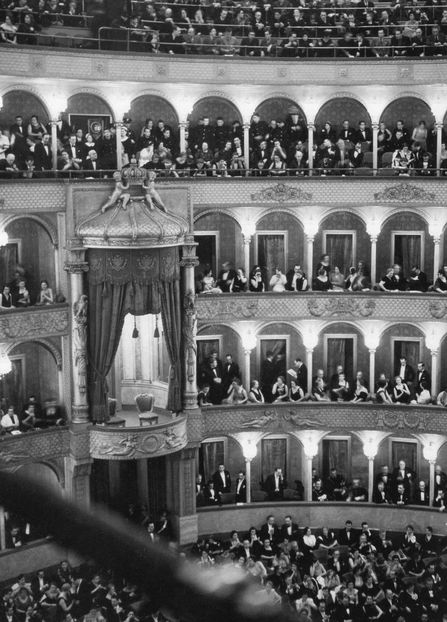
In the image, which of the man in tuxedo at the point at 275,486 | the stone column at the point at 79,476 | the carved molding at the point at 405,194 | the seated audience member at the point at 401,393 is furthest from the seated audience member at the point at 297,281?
the stone column at the point at 79,476

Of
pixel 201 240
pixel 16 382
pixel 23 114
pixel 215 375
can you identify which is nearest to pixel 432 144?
pixel 201 240

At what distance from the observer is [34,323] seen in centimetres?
3212

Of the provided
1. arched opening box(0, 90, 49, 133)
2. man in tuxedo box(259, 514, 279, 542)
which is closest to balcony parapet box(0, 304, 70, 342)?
arched opening box(0, 90, 49, 133)

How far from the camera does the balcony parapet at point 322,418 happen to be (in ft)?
119

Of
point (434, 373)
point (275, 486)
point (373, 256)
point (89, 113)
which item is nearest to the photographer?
point (89, 113)

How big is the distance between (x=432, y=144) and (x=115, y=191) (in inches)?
516

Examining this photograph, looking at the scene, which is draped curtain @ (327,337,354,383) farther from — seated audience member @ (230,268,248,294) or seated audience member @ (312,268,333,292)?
seated audience member @ (230,268,248,294)

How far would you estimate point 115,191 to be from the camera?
106 feet

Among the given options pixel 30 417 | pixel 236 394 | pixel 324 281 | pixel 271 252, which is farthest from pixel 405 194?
pixel 30 417

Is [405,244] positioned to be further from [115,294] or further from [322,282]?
[115,294]

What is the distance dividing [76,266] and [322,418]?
11.3 metres

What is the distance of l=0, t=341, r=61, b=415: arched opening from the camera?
1334 inches

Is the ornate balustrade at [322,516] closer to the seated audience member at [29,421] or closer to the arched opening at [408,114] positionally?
the seated audience member at [29,421]

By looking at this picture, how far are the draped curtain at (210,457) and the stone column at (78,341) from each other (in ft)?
22.5
